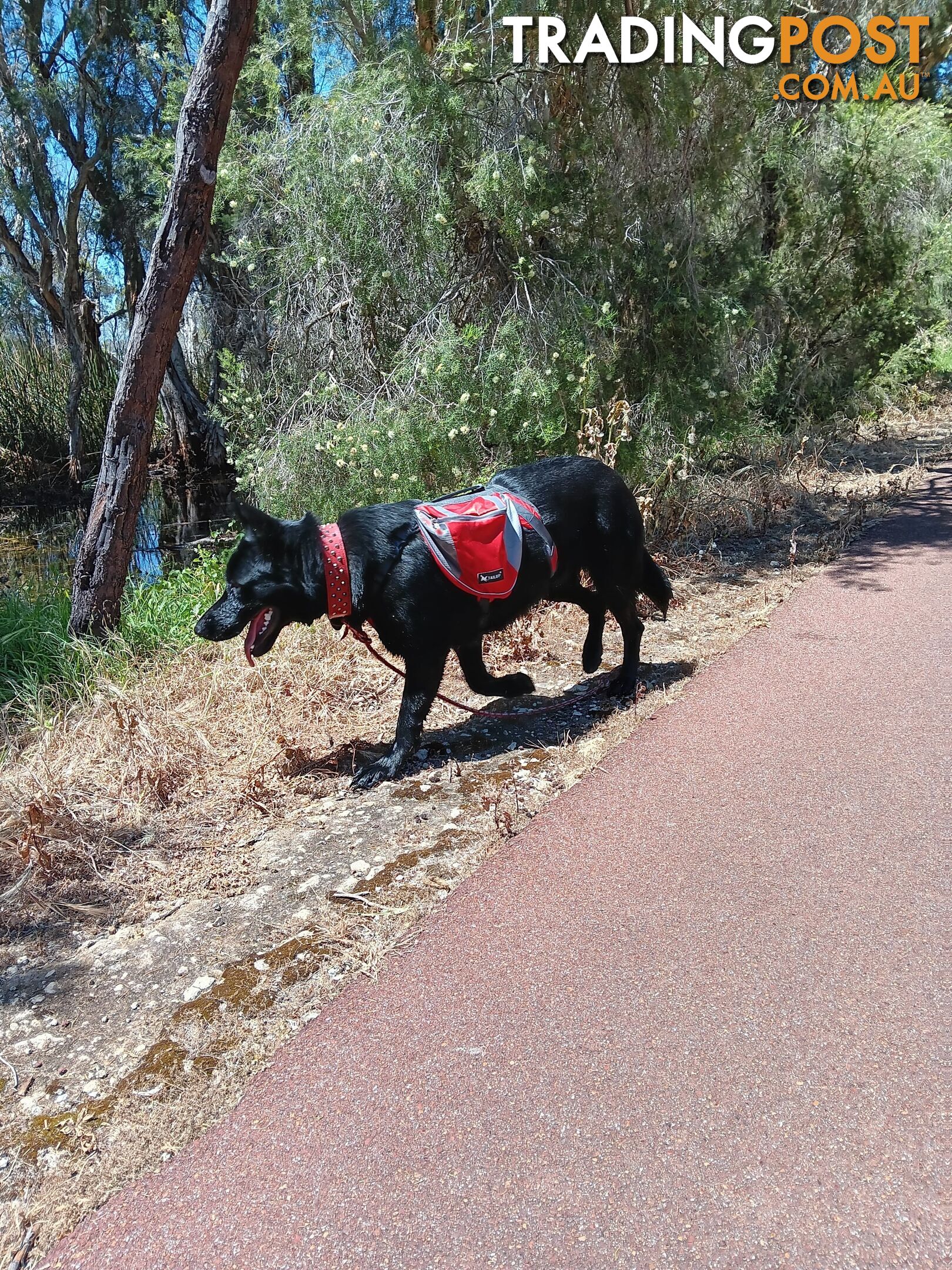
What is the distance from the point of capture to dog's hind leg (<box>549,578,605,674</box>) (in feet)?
16.9

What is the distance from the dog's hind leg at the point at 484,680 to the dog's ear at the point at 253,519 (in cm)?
127

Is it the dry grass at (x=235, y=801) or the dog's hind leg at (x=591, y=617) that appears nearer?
the dry grass at (x=235, y=801)

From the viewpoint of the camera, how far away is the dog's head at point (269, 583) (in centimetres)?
407

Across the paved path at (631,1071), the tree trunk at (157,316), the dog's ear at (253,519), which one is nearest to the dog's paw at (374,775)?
the paved path at (631,1071)

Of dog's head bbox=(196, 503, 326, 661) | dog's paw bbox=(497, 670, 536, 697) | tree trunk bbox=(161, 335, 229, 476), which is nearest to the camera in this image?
dog's head bbox=(196, 503, 326, 661)

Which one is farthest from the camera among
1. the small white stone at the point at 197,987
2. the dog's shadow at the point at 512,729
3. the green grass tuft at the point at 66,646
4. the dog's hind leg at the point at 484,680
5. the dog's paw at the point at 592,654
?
the green grass tuft at the point at 66,646

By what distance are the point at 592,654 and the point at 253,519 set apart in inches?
87.6

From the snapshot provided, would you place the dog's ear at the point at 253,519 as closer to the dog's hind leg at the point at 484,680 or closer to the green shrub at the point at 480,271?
the dog's hind leg at the point at 484,680

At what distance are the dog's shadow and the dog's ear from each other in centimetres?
121

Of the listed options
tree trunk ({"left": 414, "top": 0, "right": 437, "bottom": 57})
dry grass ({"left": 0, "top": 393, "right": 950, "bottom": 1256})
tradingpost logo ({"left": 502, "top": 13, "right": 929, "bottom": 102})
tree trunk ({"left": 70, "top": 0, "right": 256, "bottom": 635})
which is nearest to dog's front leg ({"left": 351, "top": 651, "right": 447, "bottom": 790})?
dry grass ({"left": 0, "top": 393, "right": 950, "bottom": 1256})

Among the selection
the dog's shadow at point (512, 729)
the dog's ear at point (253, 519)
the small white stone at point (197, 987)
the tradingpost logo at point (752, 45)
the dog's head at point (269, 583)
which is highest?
the tradingpost logo at point (752, 45)

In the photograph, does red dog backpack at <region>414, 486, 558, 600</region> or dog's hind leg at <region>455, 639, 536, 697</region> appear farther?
dog's hind leg at <region>455, 639, 536, 697</region>

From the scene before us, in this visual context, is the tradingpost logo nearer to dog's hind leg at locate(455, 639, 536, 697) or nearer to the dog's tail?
the dog's tail

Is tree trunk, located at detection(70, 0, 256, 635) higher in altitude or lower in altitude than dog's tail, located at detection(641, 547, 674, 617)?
higher
